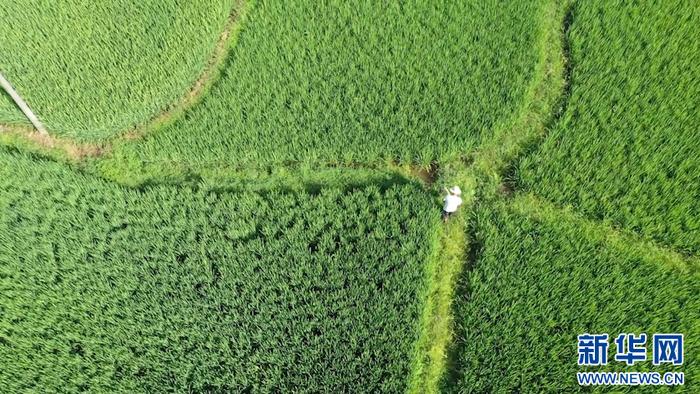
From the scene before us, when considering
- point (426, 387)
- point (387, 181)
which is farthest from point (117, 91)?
point (426, 387)

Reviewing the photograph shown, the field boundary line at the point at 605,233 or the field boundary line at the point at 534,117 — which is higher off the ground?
the field boundary line at the point at 534,117

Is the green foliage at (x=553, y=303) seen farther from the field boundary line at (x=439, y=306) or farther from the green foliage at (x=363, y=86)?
the green foliage at (x=363, y=86)

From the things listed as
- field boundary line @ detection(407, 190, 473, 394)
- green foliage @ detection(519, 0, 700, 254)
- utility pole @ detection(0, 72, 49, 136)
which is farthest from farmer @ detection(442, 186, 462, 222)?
utility pole @ detection(0, 72, 49, 136)

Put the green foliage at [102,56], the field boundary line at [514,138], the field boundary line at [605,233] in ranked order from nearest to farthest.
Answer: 1. the field boundary line at [605,233]
2. the field boundary line at [514,138]
3. the green foliage at [102,56]

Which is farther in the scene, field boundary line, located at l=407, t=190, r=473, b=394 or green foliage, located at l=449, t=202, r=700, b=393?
field boundary line, located at l=407, t=190, r=473, b=394

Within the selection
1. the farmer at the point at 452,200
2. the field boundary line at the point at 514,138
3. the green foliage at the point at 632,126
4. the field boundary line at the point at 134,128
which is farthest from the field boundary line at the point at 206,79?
the green foliage at the point at 632,126

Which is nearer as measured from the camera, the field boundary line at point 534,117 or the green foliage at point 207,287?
the green foliage at point 207,287

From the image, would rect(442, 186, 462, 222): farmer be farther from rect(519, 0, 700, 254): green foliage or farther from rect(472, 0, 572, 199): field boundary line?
rect(519, 0, 700, 254): green foliage
